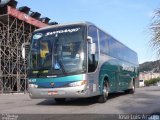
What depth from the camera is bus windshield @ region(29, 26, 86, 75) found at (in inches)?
497

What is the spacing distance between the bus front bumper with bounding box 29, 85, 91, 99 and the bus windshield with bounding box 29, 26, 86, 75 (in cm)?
59

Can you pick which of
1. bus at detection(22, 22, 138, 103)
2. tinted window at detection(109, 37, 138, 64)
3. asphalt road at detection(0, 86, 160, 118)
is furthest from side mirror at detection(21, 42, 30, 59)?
tinted window at detection(109, 37, 138, 64)

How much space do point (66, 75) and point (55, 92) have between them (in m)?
0.75

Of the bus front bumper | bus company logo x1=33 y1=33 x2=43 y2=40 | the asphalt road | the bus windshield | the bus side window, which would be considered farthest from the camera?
bus company logo x1=33 y1=33 x2=43 y2=40

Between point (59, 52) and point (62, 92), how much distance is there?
1433 mm

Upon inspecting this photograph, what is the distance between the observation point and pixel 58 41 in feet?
42.8

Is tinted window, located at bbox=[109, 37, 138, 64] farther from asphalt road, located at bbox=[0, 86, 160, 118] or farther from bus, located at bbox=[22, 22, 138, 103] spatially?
bus, located at bbox=[22, 22, 138, 103]

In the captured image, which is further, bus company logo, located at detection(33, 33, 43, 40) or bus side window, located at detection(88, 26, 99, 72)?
bus company logo, located at detection(33, 33, 43, 40)

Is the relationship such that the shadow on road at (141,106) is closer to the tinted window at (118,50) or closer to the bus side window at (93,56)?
the bus side window at (93,56)

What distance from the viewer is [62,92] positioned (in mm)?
Result: 12602

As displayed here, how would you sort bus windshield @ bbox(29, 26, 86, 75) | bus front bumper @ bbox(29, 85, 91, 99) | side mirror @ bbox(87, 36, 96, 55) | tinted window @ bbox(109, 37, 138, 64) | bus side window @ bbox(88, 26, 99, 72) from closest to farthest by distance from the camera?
bus front bumper @ bbox(29, 85, 91, 99) < bus windshield @ bbox(29, 26, 86, 75) < side mirror @ bbox(87, 36, 96, 55) < bus side window @ bbox(88, 26, 99, 72) < tinted window @ bbox(109, 37, 138, 64)

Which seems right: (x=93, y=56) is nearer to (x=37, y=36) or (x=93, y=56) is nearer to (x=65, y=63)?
(x=65, y=63)

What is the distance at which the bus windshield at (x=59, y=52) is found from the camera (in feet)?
41.4

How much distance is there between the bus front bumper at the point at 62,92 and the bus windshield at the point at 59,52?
59 centimetres
